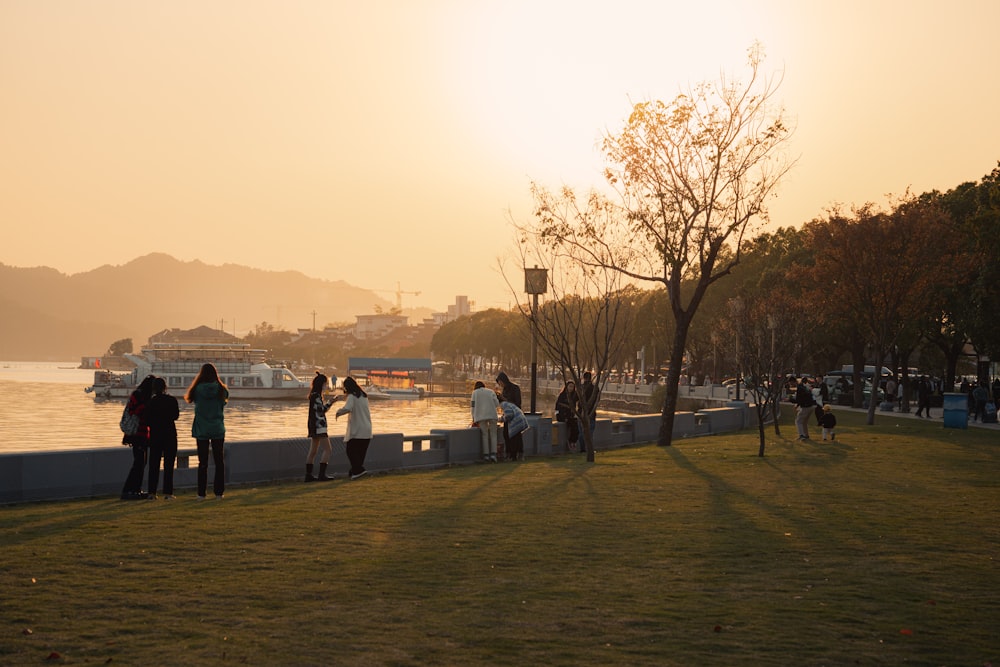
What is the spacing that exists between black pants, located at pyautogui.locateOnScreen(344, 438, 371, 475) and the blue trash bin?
2563 centimetres

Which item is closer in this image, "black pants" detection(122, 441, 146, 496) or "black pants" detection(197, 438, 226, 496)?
"black pants" detection(122, 441, 146, 496)

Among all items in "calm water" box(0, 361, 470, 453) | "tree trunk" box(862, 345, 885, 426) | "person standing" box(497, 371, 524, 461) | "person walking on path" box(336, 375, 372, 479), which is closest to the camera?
"person walking on path" box(336, 375, 372, 479)

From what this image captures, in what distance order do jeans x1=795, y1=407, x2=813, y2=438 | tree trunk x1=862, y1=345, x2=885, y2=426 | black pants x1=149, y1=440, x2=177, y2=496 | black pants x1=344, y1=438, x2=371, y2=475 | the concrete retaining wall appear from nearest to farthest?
the concrete retaining wall
black pants x1=149, y1=440, x2=177, y2=496
black pants x1=344, y1=438, x2=371, y2=475
jeans x1=795, y1=407, x2=813, y2=438
tree trunk x1=862, y1=345, x2=885, y2=426

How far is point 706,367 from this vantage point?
324 feet

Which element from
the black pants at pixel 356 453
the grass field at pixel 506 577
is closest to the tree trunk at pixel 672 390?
the grass field at pixel 506 577

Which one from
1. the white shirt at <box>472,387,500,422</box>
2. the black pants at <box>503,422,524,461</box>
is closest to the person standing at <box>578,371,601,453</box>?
the black pants at <box>503,422,524,461</box>

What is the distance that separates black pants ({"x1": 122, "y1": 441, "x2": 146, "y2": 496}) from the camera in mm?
14711

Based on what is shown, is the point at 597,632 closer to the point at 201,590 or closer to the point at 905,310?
the point at 201,590

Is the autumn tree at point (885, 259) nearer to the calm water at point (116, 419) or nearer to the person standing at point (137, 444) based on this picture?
the calm water at point (116, 419)

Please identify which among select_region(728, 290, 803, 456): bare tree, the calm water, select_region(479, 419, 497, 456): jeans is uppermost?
select_region(728, 290, 803, 456): bare tree

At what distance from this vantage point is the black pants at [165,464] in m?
14.8

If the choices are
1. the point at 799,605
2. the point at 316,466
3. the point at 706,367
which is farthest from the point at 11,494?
the point at 706,367

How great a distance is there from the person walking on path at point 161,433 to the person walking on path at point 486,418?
7862 millimetres

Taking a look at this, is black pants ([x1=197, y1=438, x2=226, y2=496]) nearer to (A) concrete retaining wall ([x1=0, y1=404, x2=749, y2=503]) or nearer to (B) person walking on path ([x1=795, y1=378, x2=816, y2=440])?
(A) concrete retaining wall ([x1=0, y1=404, x2=749, y2=503])
